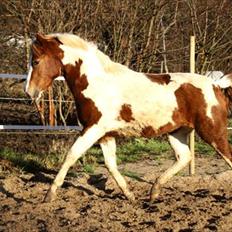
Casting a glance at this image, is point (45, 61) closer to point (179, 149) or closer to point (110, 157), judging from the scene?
point (110, 157)

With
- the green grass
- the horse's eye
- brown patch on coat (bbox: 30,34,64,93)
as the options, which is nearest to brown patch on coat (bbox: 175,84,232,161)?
brown patch on coat (bbox: 30,34,64,93)

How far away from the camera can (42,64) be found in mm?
6348

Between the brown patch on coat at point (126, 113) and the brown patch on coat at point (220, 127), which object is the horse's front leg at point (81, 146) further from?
the brown patch on coat at point (220, 127)

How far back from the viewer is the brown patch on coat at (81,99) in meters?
6.18

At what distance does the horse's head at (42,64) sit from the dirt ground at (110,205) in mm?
1240

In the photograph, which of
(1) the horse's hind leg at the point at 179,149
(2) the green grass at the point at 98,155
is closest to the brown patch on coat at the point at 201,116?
(1) the horse's hind leg at the point at 179,149

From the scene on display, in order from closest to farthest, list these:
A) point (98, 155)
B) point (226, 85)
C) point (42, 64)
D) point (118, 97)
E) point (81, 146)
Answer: point (81, 146)
point (118, 97)
point (42, 64)
point (226, 85)
point (98, 155)

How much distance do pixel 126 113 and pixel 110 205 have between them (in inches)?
38.4

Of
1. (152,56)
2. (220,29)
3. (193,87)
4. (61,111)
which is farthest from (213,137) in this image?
(220,29)

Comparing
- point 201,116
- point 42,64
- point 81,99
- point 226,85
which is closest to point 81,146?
point 81,99

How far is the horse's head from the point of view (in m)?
6.32

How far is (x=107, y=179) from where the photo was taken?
25.5 ft

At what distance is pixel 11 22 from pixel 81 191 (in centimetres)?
570

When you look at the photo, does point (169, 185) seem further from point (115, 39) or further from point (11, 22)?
point (11, 22)
